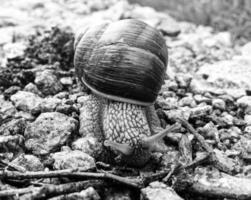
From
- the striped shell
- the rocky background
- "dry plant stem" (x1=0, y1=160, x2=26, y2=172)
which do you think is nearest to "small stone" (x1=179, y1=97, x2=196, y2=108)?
the rocky background

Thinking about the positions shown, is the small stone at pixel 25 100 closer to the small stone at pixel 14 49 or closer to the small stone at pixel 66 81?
the small stone at pixel 66 81

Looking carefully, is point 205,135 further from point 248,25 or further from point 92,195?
point 248,25

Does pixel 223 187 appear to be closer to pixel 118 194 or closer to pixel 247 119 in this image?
pixel 118 194

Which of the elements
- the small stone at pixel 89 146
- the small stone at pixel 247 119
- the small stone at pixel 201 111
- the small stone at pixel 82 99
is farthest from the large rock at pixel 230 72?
the small stone at pixel 89 146

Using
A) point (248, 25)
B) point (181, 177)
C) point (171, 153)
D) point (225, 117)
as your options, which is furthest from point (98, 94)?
point (248, 25)

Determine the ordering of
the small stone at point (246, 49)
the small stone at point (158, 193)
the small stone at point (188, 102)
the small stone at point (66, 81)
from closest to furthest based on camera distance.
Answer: the small stone at point (158, 193)
the small stone at point (188, 102)
the small stone at point (66, 81)
the small stone at point (246, 49)

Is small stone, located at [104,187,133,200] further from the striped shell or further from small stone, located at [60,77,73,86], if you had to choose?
small stone, located at [60,77,73,86]
